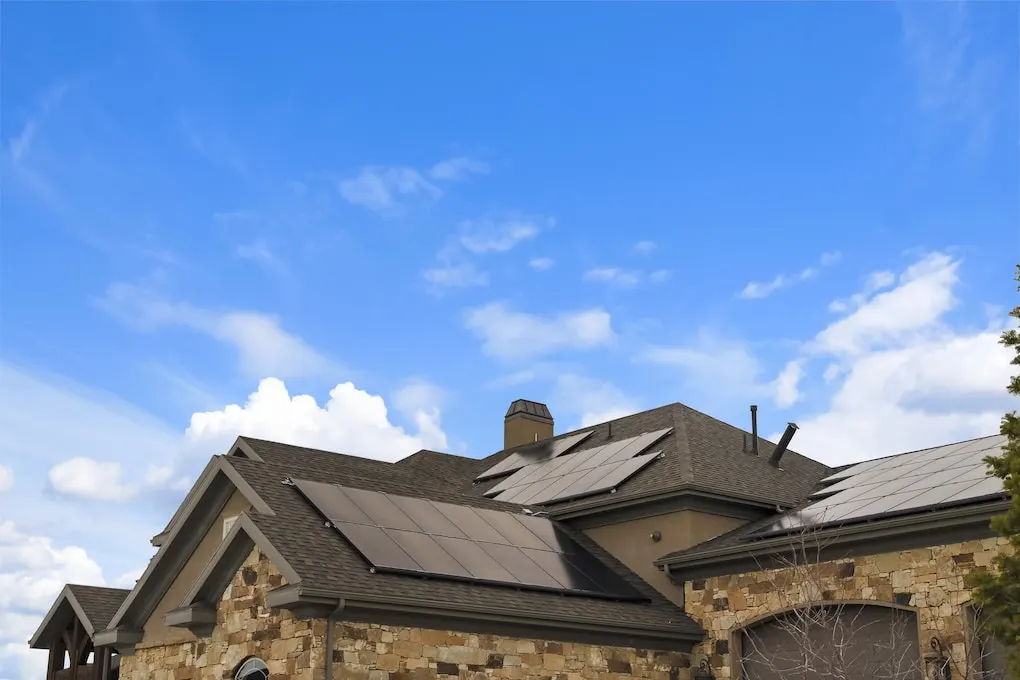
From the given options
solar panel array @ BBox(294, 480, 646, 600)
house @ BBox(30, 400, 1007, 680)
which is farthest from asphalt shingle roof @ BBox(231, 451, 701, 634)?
solar panel array @ BBox(294, 480, 646, 600)

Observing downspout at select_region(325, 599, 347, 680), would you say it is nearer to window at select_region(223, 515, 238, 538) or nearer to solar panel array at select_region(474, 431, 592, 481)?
window at select_region(223, 515, 238, 538)

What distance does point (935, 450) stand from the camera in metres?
22.7

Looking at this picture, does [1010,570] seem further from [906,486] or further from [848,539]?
[906,486]

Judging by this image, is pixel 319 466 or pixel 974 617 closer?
pixel 974 617

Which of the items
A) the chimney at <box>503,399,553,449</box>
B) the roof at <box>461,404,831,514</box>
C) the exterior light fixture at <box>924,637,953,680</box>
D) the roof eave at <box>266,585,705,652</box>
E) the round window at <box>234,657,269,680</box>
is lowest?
the exterior light fixture at <box>924,637,953,680</box>

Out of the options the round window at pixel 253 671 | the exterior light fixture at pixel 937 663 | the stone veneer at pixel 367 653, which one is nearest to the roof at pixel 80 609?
the stone veneer at pixel 367 653

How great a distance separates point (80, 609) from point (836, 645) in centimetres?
1658

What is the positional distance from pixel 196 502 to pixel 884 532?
1150 cm

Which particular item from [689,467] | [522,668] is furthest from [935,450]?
[522,668]

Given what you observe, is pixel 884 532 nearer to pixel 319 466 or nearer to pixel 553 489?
pixel 553 489

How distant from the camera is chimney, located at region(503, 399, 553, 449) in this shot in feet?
115

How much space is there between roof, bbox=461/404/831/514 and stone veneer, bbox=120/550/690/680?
374cm

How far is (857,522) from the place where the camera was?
18828 mm

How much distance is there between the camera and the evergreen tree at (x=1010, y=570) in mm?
13633
